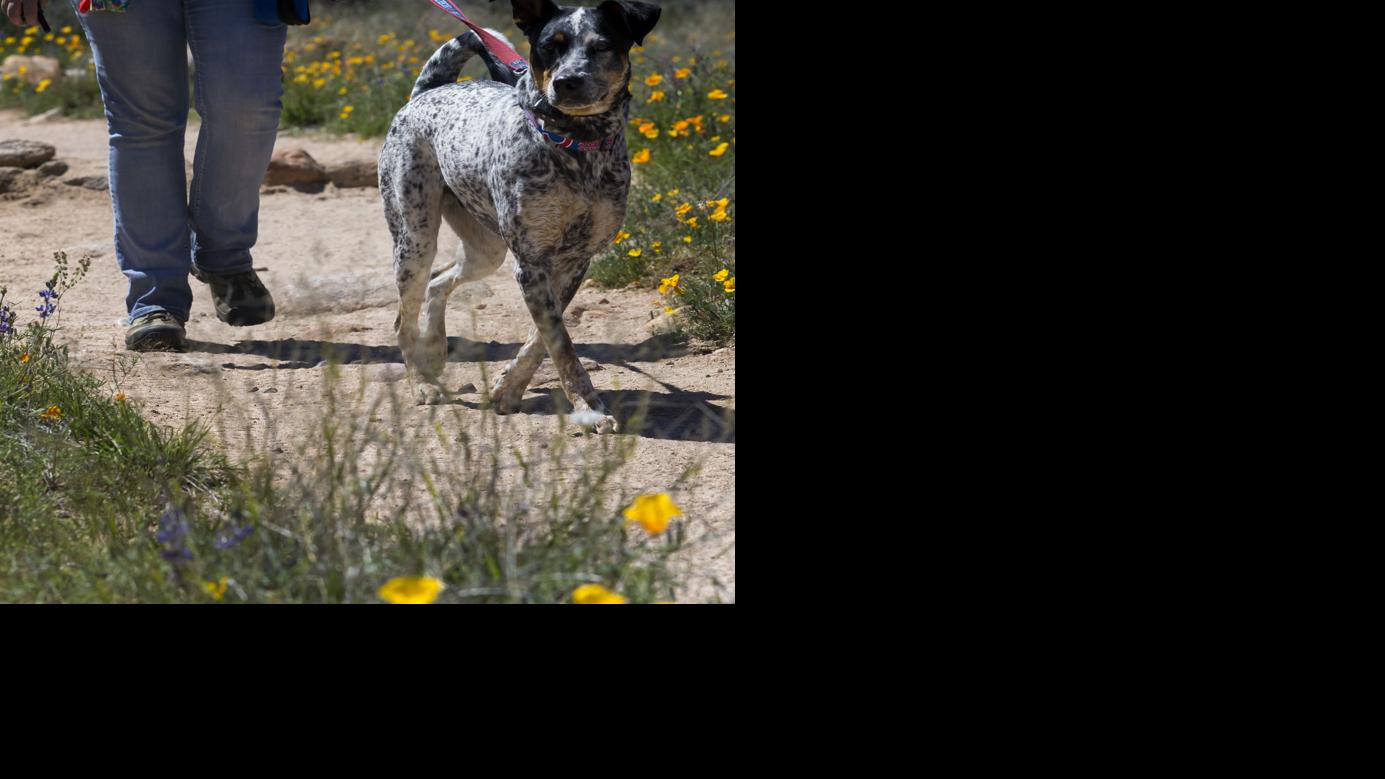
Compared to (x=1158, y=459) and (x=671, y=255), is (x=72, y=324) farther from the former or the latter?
(x=1158, y=459)

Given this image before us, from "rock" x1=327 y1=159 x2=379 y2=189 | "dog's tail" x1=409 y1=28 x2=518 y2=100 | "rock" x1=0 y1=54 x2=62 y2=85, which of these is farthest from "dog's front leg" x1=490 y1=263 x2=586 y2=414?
"rock" x1=0 y1=54 x2=62 y2=85

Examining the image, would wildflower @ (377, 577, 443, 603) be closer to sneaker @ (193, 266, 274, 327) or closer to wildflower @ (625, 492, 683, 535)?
wildflower @ (625, 492, 683, 535)

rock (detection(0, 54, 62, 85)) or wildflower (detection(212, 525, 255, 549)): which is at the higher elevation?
rock (detection(0, 54, 62, 85))

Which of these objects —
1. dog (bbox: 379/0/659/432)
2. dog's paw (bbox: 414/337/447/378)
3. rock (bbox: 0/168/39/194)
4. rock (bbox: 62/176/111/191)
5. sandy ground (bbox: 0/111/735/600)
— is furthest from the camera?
rock (bbox: 62/176/111/191)

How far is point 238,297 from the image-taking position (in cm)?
504

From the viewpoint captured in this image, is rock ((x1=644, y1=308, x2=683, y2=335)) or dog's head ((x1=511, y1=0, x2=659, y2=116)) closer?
dog's head ((x1=511, y1=0, x2=659, y2=116))

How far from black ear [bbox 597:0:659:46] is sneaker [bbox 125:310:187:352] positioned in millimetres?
2019

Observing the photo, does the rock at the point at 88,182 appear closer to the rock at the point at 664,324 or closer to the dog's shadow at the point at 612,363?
the dog's shadow at the point at 612,363

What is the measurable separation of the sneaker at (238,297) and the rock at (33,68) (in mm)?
6394

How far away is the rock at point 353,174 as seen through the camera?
298 inches

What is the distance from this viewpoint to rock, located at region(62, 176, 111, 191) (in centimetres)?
737

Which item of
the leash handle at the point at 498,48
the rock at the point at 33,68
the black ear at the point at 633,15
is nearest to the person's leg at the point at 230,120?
the leash handle at the point at 498,48

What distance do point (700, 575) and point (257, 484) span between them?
2.59 feet

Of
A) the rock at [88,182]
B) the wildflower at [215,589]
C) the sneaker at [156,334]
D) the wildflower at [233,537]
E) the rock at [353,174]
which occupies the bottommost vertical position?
the wildflower at [215,589]
